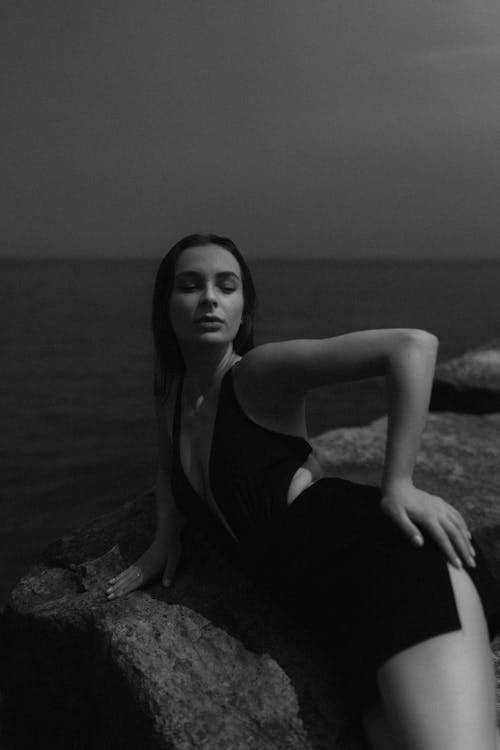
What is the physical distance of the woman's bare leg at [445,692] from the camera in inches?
88.7

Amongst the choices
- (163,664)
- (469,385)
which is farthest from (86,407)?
(163,664)

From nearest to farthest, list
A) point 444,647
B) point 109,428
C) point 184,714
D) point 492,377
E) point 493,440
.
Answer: point 444,647 < point 184,714 < point 493,440 < point 492,377 < point 109,428

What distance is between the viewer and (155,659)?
2.82 meters

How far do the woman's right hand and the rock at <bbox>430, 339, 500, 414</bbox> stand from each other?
5276 mm

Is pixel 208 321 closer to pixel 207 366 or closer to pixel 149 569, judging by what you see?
pixel 207 366

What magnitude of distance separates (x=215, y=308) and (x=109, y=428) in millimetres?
12922

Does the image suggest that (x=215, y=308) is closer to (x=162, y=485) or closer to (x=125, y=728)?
(x=162, y=485)

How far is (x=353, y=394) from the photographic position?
18.6 metres

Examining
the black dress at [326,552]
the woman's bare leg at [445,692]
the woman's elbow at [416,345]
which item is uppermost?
the woman's elbow at [416,345]

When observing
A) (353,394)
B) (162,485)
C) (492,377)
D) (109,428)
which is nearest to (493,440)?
(492,377)

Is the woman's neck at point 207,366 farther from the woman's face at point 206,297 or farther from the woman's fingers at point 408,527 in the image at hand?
the woman's fingers at point 408,527

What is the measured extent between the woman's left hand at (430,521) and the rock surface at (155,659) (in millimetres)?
670

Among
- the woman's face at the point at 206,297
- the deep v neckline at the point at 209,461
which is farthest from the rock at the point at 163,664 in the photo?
the woman's face at the point at 206,297

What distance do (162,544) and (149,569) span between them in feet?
0.40
